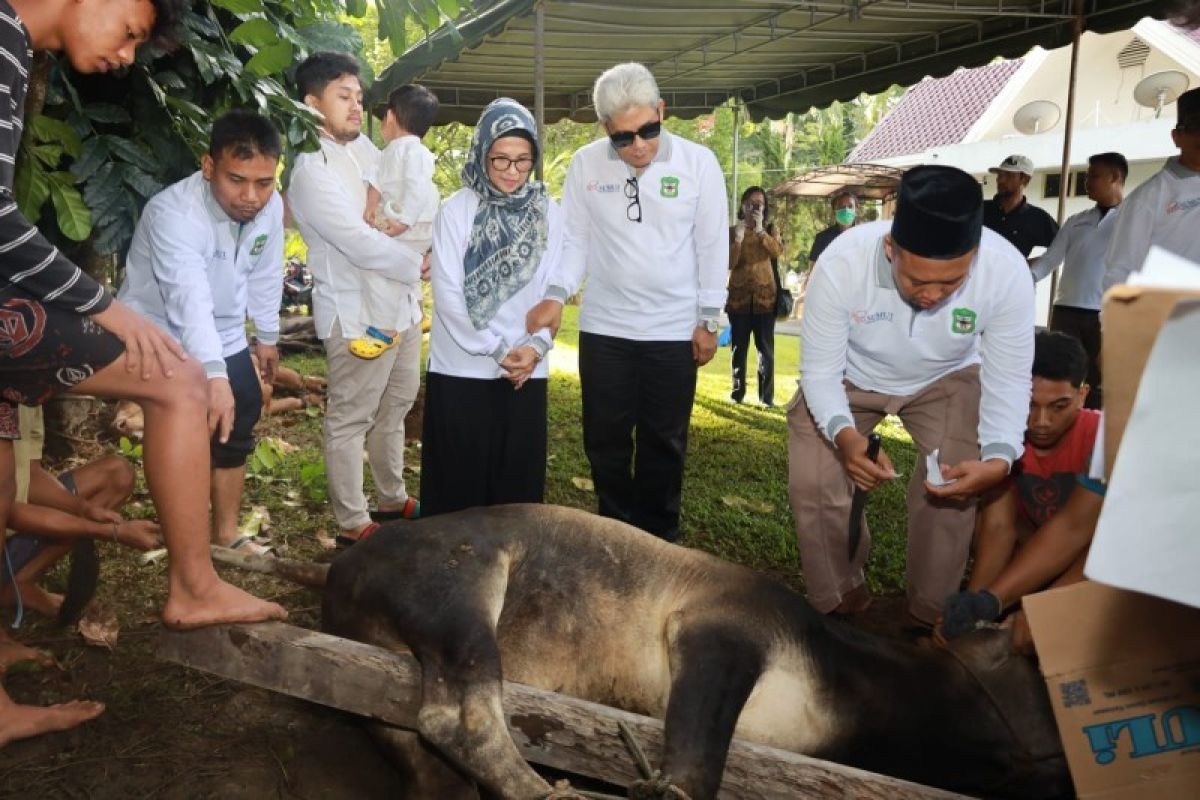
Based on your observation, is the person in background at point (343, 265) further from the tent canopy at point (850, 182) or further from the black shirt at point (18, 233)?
the tent canopy at point (850, 182)

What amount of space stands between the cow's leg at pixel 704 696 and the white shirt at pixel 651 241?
6.43 ft

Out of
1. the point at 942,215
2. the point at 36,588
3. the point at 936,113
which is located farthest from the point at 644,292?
the point at 936,113

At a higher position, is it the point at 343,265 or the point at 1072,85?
the point at 1072,85

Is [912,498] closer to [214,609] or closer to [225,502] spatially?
[214,609]

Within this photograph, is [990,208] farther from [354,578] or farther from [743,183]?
[743,183]

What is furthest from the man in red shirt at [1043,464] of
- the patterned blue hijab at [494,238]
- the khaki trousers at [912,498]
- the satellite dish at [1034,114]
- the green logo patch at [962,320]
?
the satellite dish at [1034,114]

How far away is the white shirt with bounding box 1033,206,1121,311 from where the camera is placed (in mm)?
6707

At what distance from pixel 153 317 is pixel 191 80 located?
3.94ft

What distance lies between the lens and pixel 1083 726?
2426mm

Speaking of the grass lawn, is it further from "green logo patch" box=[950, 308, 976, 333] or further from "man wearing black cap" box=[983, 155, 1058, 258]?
"man wearing black cap" box=[983, 155, 1058, 258]

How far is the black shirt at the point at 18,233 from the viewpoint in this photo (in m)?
2.10

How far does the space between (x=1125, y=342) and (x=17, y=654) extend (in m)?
3.35

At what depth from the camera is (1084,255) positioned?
6820 mm

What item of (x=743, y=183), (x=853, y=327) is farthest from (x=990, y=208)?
(x=743, y=183)
